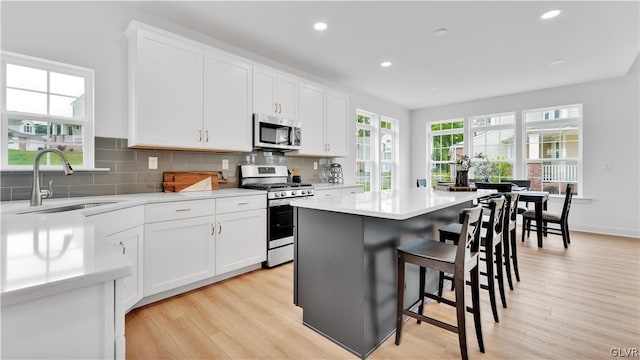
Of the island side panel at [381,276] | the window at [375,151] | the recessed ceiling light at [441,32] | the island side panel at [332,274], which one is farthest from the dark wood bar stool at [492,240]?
→ the window at [375,151]

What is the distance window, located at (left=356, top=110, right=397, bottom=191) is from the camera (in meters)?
5.86

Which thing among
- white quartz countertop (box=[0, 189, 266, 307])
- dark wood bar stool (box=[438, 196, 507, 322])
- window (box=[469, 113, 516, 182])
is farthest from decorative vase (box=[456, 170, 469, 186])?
window (box=[469, 113, 516, 182])

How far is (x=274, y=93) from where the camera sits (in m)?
3.65

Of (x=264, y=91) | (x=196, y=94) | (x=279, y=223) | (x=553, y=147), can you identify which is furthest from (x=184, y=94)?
(x=553, y=147)

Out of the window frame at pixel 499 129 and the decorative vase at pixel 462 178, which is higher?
the window frame at pixel 499 129

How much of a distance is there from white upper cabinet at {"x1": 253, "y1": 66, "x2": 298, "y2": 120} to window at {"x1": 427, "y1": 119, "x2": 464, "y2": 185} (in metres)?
4.33

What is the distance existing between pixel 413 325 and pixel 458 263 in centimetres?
73

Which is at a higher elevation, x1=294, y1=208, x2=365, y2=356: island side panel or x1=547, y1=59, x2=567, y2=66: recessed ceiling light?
x1=547, y1=59, x2=567, y2=66: recessed ceiling light

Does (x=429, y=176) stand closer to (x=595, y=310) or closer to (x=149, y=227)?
(x=595, y=310)

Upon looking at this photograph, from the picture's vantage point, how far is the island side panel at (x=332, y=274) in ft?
5.87

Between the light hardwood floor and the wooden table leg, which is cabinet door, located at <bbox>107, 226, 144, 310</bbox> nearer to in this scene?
the light hardwood floor

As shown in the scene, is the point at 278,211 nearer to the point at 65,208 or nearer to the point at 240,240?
the point at 240,240

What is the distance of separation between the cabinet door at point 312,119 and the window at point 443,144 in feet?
12.3

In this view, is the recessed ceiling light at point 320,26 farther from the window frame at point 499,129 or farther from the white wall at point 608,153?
the white wall at point 608,153
